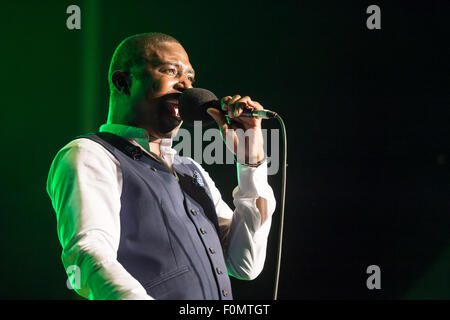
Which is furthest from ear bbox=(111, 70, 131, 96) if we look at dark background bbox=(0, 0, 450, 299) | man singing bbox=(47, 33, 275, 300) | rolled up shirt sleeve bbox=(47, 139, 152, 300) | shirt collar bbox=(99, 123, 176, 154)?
dark background bbox=(0, 0, 450, 299)

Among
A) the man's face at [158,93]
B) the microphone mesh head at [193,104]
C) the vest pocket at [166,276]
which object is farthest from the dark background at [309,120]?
the vest pocket at [166,276]

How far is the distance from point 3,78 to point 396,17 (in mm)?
1769

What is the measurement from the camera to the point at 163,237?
1.15m

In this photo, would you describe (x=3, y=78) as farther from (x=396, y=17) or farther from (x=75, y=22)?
(x=396, y=17)

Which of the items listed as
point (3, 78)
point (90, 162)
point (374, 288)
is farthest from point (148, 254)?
point (374, 288)

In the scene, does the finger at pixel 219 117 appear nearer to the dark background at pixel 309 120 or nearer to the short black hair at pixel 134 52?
the short black hair at pixel 134 52

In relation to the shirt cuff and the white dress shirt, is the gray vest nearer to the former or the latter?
the white dress shirt

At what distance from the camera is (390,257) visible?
7.16 ft

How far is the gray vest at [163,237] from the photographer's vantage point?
1.12 m

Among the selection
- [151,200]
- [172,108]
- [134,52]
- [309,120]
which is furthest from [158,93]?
[309,120]

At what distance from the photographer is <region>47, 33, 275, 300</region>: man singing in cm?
98

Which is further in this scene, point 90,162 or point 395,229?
point 395,229

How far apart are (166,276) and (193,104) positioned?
46 centimetres

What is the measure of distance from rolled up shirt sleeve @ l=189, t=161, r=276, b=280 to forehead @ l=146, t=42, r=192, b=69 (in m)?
0.37
